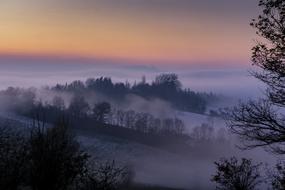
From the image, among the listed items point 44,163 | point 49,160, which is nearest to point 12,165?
point 44,163

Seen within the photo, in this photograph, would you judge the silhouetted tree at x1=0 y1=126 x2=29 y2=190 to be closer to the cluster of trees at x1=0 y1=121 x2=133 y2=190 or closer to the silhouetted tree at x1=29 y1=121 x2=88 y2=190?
the cluster of trees at x1=0 y1=121 x2=133 y2=190

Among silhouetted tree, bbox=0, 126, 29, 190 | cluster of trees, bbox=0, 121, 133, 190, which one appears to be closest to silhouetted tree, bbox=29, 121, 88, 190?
cluster of trees, bbox=0, 121, 133, 190

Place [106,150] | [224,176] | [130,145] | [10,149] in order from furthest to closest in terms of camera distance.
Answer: [130,145] < [106,150] < [224,176] < [10,149]

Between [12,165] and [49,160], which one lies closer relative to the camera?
[49,160]

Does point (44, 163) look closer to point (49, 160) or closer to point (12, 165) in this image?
point (49, 160)

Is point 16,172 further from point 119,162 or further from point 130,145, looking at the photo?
point 130,145

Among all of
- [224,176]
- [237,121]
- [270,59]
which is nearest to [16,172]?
[237,121]

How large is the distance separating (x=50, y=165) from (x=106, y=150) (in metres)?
154

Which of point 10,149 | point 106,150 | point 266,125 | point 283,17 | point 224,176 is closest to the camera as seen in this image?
point 283,17

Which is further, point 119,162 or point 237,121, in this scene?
point 119,162

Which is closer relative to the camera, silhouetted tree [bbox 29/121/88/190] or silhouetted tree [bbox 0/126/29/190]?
silhouetted tree [bbox 29/121/88/190]

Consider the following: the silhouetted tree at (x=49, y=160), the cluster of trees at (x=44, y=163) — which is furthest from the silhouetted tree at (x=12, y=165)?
the silhouetted tree at (x=49, y=160)

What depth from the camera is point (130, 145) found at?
19125 centimetres

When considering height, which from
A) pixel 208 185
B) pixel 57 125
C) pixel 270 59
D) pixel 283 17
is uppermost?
pixel 283 17
